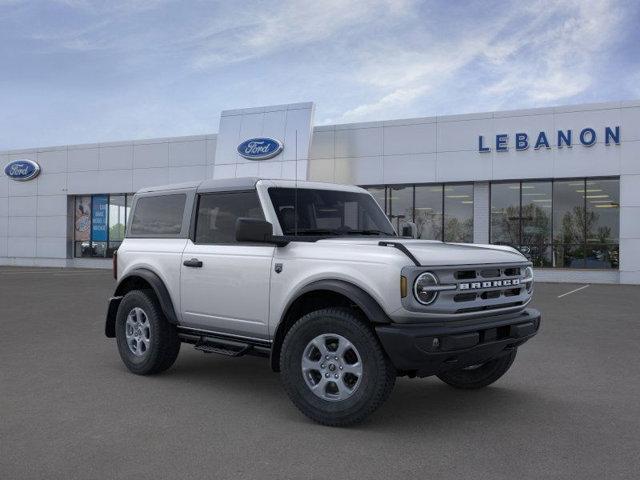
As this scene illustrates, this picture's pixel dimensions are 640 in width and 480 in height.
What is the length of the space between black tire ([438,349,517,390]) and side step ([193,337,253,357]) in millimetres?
1887

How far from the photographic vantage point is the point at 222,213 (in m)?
6.05

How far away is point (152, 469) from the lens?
3.84m

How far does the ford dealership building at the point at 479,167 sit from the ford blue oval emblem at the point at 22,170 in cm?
565

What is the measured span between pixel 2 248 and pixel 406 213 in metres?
21.9

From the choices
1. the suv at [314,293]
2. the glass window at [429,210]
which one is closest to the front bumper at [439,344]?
the suv at [314,293]

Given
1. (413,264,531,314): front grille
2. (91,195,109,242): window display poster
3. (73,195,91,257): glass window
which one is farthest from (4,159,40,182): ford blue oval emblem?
(413,264,531,314): front grille

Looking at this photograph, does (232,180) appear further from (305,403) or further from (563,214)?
(563,214)

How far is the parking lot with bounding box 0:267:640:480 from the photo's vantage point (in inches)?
154

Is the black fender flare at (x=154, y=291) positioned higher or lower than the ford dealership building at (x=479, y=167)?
lower

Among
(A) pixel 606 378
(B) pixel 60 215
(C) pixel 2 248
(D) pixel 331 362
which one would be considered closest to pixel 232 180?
(D) pixel 331 362

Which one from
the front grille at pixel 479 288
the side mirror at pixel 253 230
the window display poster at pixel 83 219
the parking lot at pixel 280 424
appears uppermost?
the window display poster at pixel 83 219

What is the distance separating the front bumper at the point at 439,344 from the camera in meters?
4.39

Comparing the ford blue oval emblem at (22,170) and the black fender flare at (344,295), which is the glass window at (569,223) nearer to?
the black fender flare at (344,295)

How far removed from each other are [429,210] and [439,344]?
2091cm
